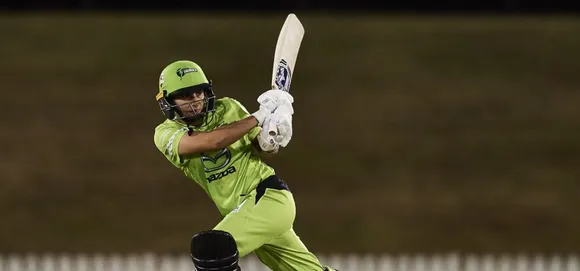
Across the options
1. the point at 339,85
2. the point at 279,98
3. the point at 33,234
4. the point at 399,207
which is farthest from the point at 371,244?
the point at 279,98

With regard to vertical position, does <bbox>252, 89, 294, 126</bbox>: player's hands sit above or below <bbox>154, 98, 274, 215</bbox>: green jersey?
above

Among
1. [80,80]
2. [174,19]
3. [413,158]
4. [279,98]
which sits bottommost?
[279,98]

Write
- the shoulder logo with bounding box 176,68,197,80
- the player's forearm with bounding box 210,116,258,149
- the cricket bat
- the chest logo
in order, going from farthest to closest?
the cricket bat → the chest logo → the shoulder logo with bounding box 176,68,197,80 → the player's forearm with bounding box 210,116,258,149

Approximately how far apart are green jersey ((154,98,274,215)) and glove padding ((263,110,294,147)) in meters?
0.15

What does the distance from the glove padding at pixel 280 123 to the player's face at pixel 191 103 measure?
0.97ft

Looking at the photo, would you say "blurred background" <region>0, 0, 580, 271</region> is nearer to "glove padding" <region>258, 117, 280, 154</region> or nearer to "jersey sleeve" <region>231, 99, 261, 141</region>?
"jersey sleeve" <region>231, 99, 261, 141</region>

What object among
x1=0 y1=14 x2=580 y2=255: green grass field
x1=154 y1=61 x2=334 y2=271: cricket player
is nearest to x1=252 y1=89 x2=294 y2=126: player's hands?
x1=154 y1=61 x2=334 y2=271: cricket player

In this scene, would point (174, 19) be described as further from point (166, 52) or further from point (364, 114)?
point (364, 114)

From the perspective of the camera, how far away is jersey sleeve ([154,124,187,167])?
4.16 meters

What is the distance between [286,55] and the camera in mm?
4457

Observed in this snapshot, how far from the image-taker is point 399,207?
932cm

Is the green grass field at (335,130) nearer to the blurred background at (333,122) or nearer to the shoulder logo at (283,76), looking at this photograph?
the blurred background at (333,122)

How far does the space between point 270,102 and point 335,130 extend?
5.94 metres

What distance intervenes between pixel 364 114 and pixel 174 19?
2.38m
